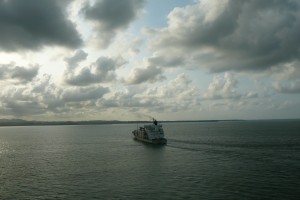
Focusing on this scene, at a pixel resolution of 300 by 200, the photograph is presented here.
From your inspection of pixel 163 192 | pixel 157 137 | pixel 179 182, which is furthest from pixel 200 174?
pixel 157 137

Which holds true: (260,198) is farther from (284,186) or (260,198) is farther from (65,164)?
(65,164)

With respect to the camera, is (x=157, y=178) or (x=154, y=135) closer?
(x=157, y=178)

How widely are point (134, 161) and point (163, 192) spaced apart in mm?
39474

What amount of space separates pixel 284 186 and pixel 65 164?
5840 centimetres

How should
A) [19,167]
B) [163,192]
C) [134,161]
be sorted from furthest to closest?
[134,161]
[19,167]
[163,192]

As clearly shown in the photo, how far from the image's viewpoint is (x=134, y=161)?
93.0 m

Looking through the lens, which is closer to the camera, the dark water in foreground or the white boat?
the dark water in foreground

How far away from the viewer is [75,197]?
52156 millimetres

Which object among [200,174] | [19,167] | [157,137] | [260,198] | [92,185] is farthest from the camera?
[157,137]

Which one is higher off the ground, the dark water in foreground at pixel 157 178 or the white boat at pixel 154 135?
the white boat at pixel 154 135

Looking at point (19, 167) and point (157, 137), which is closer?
point (19, 167)

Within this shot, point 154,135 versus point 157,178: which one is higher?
point 154,135

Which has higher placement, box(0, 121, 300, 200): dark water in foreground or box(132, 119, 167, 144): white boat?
box(132, 119, 167, 144): white boat

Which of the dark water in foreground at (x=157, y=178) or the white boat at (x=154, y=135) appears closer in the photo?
the dark water in foreground at (x=157, y=178)
